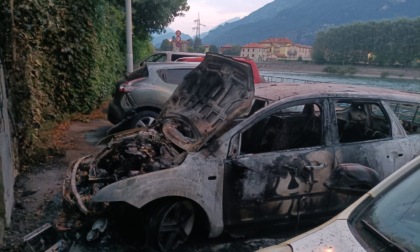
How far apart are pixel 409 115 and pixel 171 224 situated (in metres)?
3.03

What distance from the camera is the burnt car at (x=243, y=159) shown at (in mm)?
3483

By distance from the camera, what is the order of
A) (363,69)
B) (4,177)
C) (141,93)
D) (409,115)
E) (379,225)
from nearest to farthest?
(379,225) < (4,177) < (409,115) < (141,93) < (363,69)

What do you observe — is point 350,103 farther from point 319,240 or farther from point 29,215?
point 29,215

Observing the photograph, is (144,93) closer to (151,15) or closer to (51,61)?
(51,61)

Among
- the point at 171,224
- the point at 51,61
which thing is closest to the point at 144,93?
the point at 51,61

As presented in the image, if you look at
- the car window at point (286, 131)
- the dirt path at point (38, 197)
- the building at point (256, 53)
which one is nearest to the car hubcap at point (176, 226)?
the car window at point (286, 131)

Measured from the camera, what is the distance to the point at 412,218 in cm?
192

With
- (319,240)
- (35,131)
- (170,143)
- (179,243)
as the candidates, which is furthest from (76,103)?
(319,240)

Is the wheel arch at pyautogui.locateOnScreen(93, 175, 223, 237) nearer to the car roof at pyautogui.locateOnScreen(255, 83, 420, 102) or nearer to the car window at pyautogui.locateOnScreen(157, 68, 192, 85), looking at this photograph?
the car roof at pyautogui.locateOnScreen(255, 83, 420, 102)

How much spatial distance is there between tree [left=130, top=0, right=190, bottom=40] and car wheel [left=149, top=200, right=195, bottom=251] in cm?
1626

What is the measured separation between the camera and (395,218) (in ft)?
6.44

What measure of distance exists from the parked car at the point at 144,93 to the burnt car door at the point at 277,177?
3.98m

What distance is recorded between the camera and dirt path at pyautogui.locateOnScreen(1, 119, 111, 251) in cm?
402

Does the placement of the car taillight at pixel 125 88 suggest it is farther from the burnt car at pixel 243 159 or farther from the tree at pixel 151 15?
the tree at pixel 151 15
